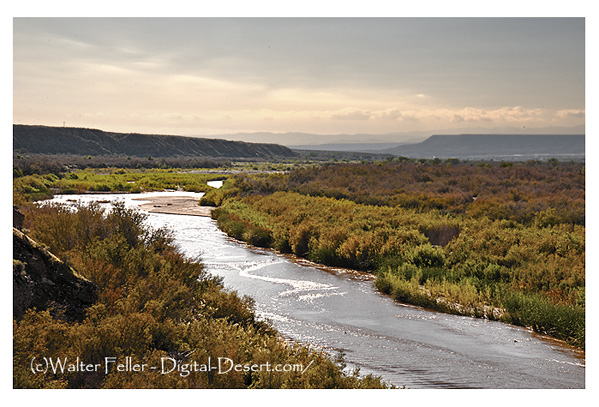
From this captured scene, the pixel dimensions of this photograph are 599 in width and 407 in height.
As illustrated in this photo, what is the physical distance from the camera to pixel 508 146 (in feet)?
468

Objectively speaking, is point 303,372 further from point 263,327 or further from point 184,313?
point 263,327

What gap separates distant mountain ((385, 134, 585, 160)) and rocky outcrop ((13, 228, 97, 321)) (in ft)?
A: 286

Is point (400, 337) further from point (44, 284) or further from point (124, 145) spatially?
point (124, 145)

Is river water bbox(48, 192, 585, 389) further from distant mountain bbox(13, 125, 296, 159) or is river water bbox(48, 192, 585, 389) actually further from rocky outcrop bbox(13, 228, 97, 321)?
distant mountain bbox(13, 125, 296, 159)

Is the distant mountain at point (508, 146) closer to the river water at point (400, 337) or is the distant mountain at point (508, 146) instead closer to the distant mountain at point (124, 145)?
the distant mountain at point (124, 145)

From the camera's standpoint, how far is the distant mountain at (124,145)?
119 m

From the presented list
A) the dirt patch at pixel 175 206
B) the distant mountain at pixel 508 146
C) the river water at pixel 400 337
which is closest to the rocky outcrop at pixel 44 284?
the river water at pixel 400 337

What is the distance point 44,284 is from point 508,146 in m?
149

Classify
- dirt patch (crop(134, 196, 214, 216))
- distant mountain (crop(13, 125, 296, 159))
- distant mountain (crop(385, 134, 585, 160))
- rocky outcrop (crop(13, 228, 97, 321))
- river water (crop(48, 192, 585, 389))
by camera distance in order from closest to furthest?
rocky outcrop (crop(13, 228, 97, 321)), river water (crop(48, 192, 585, 389)), dirt patch (crop(134, 196, 214, 216)), distant mountain (crop(385, 134, 585, 160)), distant mountain (crop(13, 125, 296, 159))

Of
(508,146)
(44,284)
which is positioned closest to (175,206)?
(44,284)

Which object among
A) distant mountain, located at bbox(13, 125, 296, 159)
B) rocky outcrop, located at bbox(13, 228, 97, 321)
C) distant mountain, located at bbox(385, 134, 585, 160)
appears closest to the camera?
rocky outcrop, located at bbox(13, 228, 97, 321)

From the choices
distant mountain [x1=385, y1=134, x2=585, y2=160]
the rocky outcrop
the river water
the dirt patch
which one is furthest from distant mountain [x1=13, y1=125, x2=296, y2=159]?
the rocky outcrop

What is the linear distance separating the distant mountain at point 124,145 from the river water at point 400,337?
10648 cm

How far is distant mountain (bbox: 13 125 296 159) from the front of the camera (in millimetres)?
118562
